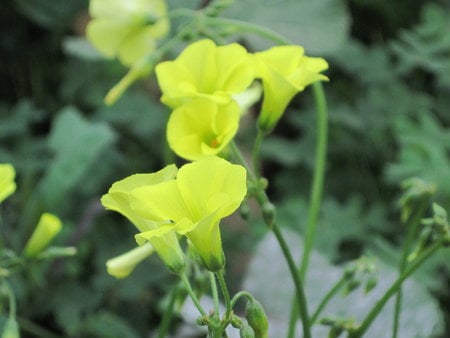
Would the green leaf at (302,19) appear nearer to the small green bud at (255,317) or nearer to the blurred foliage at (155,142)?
the blurred foliage at (155,142)

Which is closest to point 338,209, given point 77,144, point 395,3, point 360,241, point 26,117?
point 360,241

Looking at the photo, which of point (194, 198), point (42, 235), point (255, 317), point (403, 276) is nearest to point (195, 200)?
point (194, 198)

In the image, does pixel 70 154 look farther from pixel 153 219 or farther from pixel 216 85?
pixel 153 219

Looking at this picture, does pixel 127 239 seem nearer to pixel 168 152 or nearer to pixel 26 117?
pixel 168 152

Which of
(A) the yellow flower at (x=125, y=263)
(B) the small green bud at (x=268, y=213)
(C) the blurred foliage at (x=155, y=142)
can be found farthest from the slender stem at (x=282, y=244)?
(C) the blurred foliage at (x=155, y=142)

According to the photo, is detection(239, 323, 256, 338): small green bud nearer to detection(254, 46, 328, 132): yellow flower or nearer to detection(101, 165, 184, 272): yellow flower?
detection(101, 165, 184, 272): yellow flower
